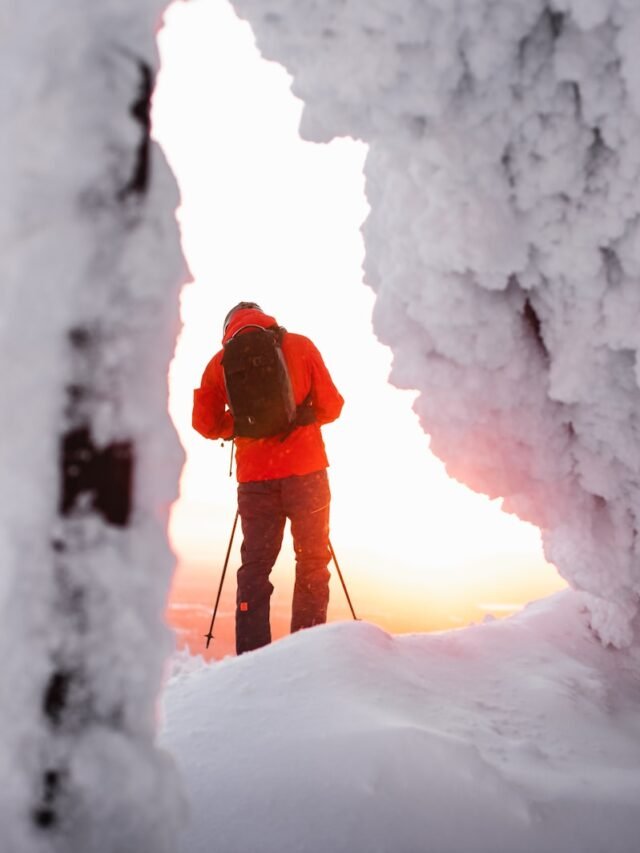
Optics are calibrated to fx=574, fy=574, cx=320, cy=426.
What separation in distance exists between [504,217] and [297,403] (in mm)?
1834

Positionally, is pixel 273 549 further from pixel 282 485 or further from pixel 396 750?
Answer: pixel 396 750

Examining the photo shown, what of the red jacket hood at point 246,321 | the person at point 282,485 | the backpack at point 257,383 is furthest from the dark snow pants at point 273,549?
the red jacket hood at point 246,321

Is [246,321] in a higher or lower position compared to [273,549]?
higher

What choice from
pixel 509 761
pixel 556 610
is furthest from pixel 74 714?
pixel 556 610

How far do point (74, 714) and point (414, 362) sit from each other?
2277 millimetres

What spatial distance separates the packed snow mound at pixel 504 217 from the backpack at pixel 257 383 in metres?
0.89

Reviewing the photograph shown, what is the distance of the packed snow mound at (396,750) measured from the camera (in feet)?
5.02

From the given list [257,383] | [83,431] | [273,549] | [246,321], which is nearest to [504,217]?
[257,383]

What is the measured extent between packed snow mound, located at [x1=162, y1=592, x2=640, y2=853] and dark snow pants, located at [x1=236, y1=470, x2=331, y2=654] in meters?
0.94

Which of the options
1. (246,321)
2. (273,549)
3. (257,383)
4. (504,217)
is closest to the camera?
(504,217)

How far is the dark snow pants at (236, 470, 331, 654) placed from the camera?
386cm

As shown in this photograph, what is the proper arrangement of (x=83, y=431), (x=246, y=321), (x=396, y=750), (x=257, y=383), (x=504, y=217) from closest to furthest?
(x=83, y=431)
(x=396, y=750)
(x=504, y=217)
(x=257, y=383)
(x=246, y=321)

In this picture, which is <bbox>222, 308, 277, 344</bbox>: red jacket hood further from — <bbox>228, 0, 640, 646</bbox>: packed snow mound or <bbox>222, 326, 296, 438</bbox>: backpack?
<bbox>228, 0, 640, 646</bbox>: packed snow mound

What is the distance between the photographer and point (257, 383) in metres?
3.63
